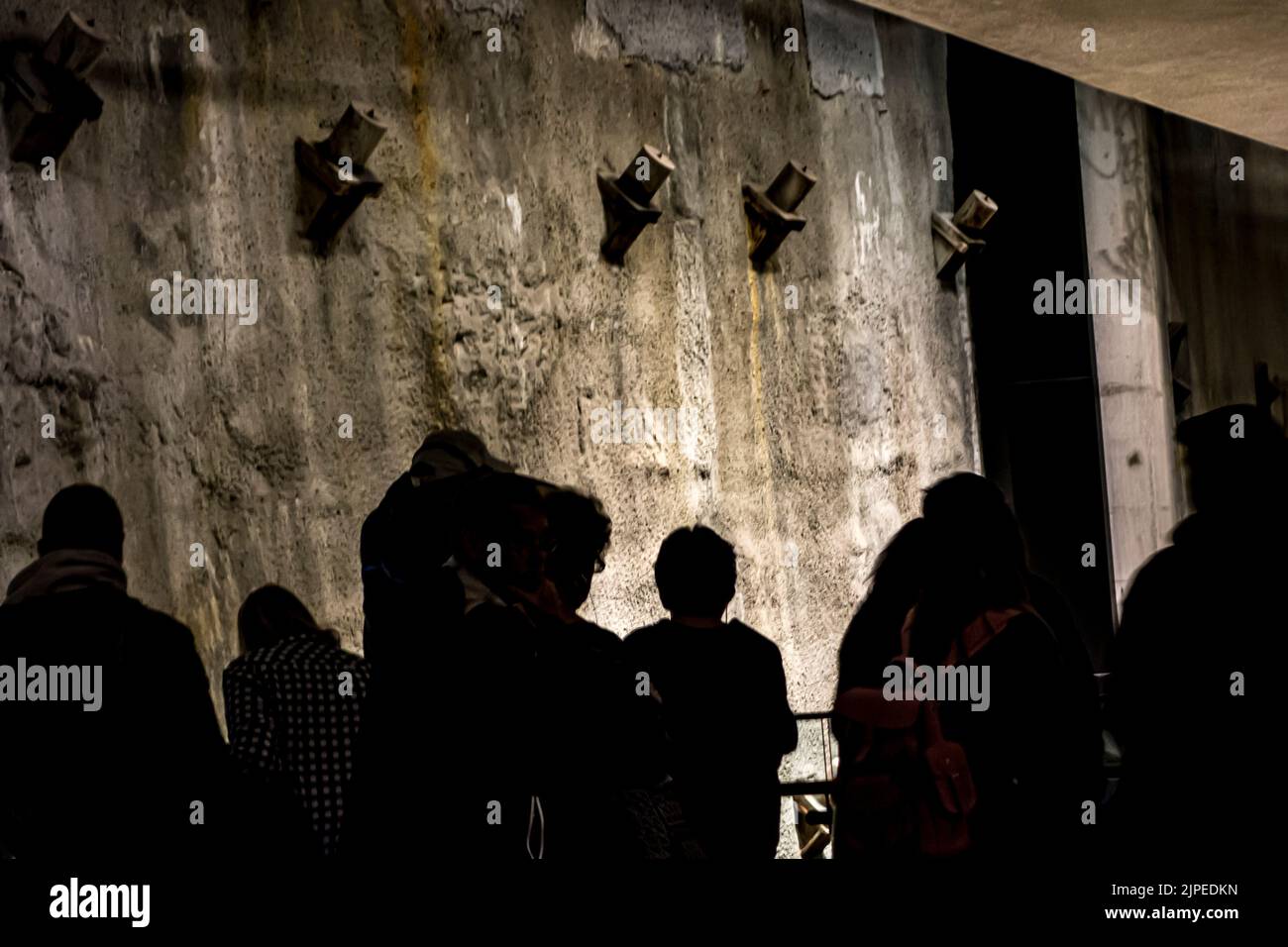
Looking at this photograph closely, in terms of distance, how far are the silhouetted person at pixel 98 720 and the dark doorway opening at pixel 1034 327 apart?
5.45 meters

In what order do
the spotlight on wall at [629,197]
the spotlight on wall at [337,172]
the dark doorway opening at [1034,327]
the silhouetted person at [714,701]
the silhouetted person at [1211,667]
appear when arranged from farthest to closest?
1. the dark doorway opening at [1034,327]
2. the spotlight on wall at [629,197]
3. the spotlight on wall at [337,172]
4. the silhouetted person at [714,701]
5. the silhouetted person at [1211,667]

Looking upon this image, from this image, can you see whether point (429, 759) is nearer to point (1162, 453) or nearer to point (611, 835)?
point (611, 835)


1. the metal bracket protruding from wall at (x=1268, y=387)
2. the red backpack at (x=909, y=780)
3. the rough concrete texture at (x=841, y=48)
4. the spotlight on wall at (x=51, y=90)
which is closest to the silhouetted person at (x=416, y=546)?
the red backpack at (x=909, y=780)

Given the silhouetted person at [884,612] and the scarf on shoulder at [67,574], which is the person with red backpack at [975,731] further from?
the scarf on shoulder at [67,574]

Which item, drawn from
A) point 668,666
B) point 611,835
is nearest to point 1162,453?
point 668,666

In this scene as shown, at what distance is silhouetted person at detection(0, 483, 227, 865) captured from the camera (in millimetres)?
3541

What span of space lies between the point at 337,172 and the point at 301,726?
2.16m

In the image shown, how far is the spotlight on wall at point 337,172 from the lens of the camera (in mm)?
5270

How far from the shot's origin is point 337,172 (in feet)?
17.3

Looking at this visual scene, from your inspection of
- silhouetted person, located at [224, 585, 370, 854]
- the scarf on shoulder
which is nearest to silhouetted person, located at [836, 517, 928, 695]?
silhouetted person, located at [224, 585, 370, 854]

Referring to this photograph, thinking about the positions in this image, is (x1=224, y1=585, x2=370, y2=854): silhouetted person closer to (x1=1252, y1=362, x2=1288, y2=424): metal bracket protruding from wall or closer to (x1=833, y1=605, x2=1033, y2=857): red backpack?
(x1=833, y1=605, x2=1033, y2=857): red backpack

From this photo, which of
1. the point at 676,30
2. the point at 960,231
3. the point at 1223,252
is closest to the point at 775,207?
the point at 676,30

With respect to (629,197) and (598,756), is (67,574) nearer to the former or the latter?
(598,756)
